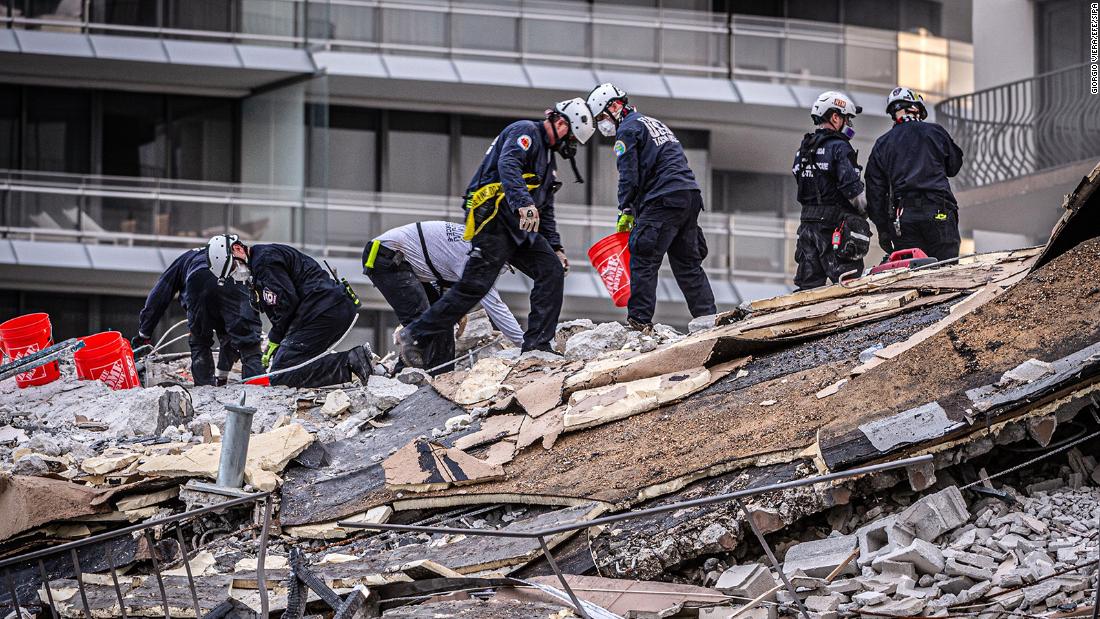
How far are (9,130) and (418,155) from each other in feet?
17.3

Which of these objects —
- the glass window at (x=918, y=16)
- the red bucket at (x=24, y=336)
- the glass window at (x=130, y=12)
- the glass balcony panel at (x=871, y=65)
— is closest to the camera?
the red bucket at (x=24, y=336)

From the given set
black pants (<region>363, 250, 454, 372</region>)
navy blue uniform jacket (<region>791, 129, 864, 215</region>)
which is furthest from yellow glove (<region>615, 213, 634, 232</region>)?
black pants (<region>363, 250, 454, 372</region>)

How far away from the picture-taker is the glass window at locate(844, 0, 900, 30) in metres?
21.3

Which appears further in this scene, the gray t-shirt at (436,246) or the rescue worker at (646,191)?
the gray t-shirt at (436,246)

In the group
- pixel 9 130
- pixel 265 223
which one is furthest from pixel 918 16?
pixel 9 130

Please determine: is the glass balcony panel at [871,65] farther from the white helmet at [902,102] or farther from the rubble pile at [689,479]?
the rubble pile at [689,479]

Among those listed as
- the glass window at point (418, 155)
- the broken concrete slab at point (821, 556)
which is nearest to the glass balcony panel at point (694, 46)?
the glass window at point (418, 155)

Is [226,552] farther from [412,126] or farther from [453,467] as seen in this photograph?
[412,126]

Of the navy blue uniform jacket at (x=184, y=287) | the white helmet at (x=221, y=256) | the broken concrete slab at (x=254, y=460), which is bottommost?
the broken concrete slab at (x=254, y=460)

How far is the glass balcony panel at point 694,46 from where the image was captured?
20.0 meters

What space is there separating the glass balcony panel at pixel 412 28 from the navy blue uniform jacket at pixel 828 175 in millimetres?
9876

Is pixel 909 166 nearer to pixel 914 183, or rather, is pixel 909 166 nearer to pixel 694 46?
pixel 914 183

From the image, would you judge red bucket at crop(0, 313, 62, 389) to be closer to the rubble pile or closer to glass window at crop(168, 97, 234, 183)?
the rubble pile

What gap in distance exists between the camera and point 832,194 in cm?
1025
